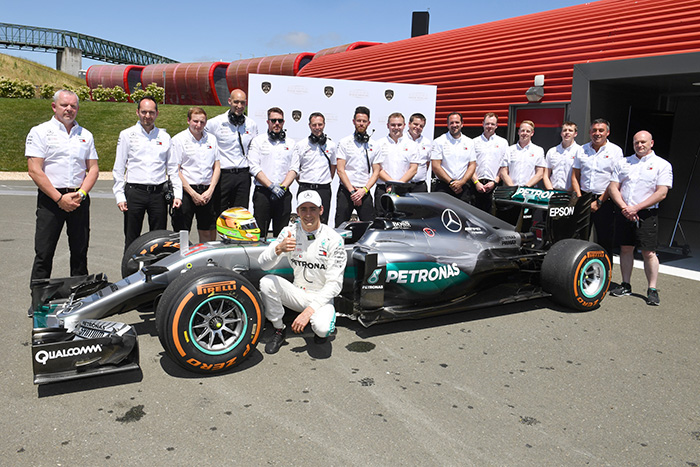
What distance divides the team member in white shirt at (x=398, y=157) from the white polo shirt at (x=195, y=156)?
2208mm

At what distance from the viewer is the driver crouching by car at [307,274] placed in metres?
4.02

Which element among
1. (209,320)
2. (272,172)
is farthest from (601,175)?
(209,320)

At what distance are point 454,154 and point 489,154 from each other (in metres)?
0.59

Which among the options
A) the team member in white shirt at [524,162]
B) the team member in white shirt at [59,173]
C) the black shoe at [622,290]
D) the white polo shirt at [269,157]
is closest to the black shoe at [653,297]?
the black shoe at [622,290]

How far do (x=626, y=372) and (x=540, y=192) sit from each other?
222 cm

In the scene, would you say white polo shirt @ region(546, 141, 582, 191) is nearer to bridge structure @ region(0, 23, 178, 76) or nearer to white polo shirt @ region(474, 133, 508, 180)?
white polo shirt @ region(474, 133, 508, 180)

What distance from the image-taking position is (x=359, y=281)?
4.39 m

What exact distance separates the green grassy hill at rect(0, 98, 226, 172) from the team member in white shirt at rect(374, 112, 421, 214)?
17878 millimetres

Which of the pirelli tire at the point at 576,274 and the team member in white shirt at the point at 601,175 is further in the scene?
the team member in white shirt at the point at 601,175

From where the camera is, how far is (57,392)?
3.31 metres

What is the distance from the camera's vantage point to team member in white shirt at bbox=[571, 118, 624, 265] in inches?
239

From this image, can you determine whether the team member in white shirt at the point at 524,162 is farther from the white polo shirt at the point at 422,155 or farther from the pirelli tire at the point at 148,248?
the pirelli tire at the point at 148,248

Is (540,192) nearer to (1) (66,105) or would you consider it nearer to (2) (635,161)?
(2) (635,161)

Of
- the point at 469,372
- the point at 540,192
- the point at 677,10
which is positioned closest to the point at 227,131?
the point at 540,192
